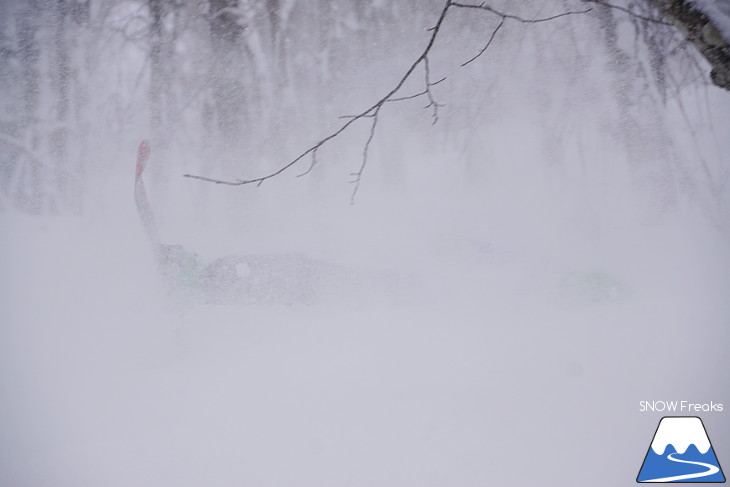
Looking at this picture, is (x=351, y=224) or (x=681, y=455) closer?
(x=681, y=455)

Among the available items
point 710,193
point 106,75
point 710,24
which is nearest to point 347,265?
point 106,75

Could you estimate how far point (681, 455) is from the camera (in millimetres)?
1727

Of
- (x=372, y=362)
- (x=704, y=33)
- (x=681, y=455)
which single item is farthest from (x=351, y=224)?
(x=681, y=455)

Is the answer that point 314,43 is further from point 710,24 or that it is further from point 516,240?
point 710,24

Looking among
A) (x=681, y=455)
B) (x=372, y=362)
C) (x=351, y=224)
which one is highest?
(x=351, y=224)

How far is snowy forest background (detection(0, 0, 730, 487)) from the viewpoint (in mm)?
1762

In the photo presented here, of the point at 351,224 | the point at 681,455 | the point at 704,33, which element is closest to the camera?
the point at 704,33

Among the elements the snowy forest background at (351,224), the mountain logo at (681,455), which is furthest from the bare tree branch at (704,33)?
the mountain logo at (681,455)

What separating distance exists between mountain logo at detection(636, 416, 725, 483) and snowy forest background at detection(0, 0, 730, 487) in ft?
0.36

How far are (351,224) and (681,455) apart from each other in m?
1.57

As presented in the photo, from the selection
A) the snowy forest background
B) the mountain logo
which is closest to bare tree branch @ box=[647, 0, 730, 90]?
the snowy forest background

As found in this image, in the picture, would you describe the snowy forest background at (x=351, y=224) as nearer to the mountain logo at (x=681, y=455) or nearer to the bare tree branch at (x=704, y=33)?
the mountain logo at (x=681, y=455)

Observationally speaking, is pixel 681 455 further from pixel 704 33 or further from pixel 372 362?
pixel 704 33

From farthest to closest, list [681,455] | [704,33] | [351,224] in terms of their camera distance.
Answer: [351,224], [681,455], [704,33]
